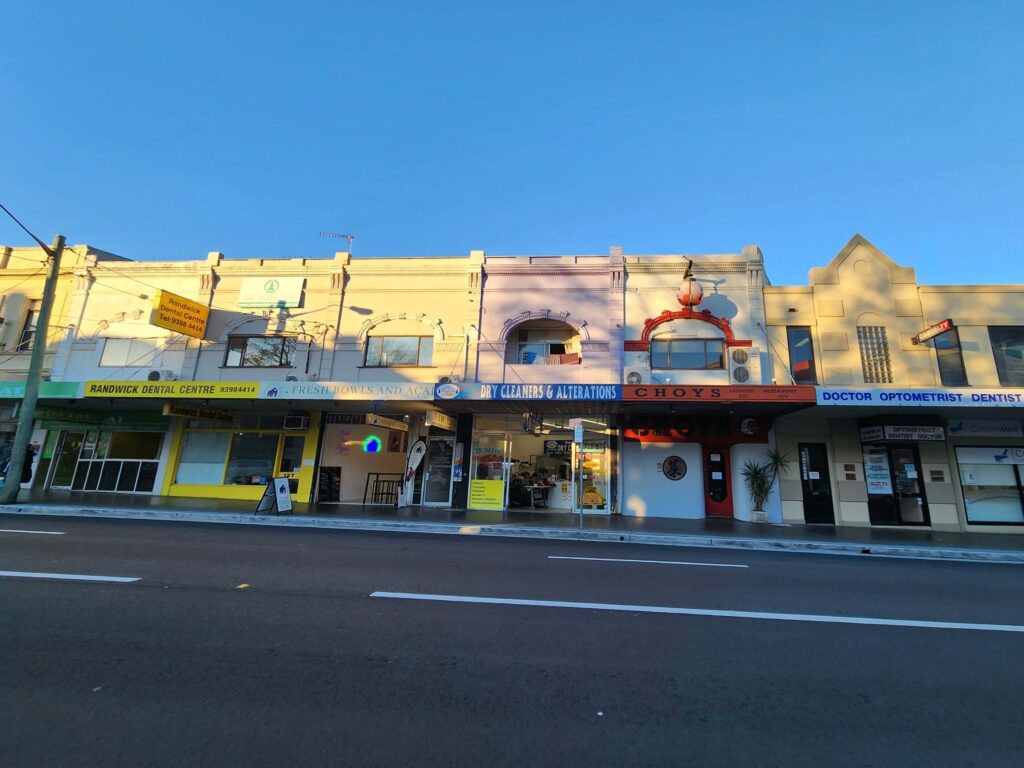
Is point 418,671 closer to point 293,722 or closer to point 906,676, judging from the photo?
point 293,722

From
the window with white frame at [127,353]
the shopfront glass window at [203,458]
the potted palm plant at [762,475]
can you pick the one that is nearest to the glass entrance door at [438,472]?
the shopfront glass window at [203,458]

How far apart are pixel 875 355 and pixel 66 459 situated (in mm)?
29680

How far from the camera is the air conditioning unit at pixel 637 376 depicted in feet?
55.9

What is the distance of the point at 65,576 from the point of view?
20.7 feet

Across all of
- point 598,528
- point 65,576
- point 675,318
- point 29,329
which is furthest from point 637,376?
point 29,329

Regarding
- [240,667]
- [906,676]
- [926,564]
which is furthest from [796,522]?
[240,667]

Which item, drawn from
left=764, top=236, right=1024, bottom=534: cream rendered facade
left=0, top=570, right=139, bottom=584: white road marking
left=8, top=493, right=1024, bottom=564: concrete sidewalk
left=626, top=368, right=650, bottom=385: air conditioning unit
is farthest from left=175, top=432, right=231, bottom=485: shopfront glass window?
left=764, top=236, right=1024, bottom=534: cream rendered facade

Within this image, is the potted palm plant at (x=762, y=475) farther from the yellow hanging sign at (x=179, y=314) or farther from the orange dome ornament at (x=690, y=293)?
the yellow hanging sign at (x=179, y=314)

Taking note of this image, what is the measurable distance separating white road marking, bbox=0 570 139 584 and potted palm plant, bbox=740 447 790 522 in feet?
51.7

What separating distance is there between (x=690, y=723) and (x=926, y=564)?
368 inches

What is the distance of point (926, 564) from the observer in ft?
31.4

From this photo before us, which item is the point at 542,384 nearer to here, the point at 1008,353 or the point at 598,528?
the point at 598,528

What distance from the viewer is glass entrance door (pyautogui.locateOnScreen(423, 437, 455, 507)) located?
1781 cm

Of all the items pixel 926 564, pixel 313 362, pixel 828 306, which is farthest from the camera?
pixel 313 362
